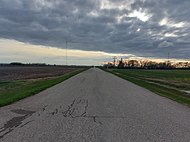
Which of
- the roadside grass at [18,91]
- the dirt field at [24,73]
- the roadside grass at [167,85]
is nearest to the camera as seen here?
the roadside grass at [18,91]

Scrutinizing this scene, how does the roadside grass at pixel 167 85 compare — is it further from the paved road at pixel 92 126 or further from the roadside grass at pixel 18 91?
the roadside grass at pixel 18 91

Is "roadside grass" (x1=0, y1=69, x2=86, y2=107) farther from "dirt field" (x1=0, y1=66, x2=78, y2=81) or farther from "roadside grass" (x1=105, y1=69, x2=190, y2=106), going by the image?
"dirt field" (x1=0, y1=66, x2=78, y2=81)

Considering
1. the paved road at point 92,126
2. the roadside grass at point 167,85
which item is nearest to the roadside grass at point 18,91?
the paved road at point 92,126

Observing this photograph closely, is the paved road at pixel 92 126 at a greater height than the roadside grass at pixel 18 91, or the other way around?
the paved road at pixel 92 126

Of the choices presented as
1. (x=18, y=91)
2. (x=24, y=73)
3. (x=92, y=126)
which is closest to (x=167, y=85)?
(x=18, y=91)

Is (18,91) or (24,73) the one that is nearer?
(18,91)

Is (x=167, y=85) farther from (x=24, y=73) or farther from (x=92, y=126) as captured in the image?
(x=24, y=73)

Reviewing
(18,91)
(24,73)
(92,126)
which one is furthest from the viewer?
(24,73)

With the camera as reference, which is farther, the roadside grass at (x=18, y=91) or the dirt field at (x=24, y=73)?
the dirt field at (x=24, y=73)

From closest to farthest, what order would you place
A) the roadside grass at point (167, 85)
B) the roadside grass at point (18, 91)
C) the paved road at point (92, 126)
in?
the paved road at point (92, 126), the roadside grass at point (18, 91), the roadside grass at point (167, 85)

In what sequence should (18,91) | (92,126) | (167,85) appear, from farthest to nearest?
1. (167,85)
2. (18,91)
3. (92,126)

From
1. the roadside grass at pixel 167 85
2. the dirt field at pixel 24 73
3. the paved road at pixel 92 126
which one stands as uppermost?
the paved road at pixel 92 126

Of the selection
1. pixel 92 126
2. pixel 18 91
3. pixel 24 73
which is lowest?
pixel 24 73

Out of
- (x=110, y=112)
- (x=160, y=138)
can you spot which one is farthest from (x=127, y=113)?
(x=160, y=138)
